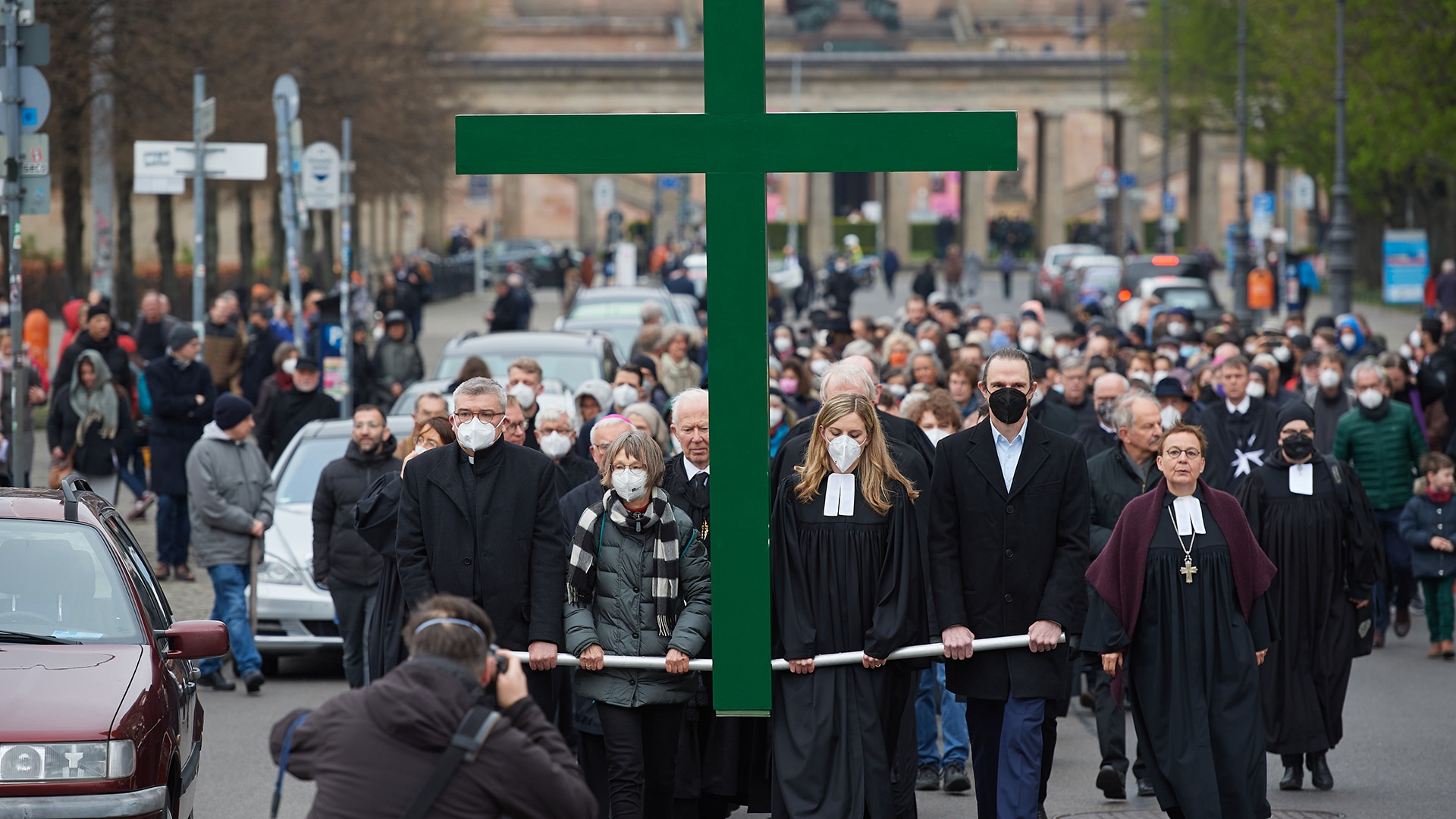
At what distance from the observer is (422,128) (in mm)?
45281

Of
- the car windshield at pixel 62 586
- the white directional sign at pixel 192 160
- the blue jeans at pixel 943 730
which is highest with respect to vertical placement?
the white directional sign at pixel 192 160

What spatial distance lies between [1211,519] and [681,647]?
2193 millimetres

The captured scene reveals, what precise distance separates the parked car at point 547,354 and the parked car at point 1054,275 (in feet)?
113

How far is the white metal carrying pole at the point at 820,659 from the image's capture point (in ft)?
24.0

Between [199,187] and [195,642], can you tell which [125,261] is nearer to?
[199,187]

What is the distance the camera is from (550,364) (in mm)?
19000

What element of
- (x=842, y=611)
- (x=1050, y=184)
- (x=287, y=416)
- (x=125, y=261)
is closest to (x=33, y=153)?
(x=287, y=416)

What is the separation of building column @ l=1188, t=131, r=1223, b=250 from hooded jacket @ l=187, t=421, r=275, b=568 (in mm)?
69130

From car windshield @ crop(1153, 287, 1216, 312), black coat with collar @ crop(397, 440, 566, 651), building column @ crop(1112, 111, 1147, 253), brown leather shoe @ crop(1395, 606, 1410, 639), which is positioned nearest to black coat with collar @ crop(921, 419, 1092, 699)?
black coat with collar @ crop(397, 440, 566, 651)

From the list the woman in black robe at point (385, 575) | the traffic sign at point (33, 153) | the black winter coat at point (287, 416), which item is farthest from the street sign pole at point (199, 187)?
the woman in black robe at point (385, 575)

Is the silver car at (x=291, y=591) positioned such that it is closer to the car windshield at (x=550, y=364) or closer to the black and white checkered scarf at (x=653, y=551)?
the black and white checkered scarf at (x=653, y=551)

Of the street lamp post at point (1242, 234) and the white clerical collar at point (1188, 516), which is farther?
the street lamp post at point (1242, 234)

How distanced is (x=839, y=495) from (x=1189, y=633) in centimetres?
150

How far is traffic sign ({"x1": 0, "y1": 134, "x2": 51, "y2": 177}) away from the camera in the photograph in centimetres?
1461
